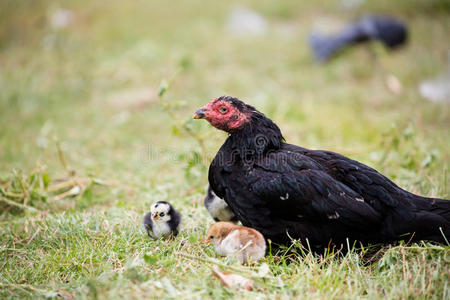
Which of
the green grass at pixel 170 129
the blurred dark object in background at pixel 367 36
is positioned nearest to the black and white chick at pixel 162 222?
the green grass at pixel 170 129

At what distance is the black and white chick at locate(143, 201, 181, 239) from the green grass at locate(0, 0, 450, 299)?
90 millimetres

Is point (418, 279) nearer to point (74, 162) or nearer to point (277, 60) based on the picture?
point (74, 162)

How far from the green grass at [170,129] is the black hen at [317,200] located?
0.54ft

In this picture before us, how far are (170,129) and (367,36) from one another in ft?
19.8

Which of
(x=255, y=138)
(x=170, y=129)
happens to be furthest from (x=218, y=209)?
(x=170, y=129)

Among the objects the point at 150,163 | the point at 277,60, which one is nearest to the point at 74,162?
the point at 150,163

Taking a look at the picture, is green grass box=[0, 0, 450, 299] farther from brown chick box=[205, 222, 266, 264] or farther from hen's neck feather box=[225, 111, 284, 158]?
hen's neck feather box=[225, 111, 284, 158]

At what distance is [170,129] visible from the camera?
457 cm

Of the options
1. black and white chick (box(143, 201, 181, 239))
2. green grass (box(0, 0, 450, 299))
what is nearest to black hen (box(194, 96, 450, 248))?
green grass (box(0, 0, 450, 299))

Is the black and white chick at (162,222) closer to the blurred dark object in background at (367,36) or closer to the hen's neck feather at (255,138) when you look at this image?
the hen's neck feather at (255,138)

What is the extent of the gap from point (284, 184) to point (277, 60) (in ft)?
23.6

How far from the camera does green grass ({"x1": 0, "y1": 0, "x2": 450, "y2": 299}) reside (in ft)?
8.96

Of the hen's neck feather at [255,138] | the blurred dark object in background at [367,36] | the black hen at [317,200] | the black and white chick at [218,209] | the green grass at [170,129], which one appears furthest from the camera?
the blurred dark object in background at [367,36]

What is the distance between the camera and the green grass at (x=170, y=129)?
2.73 metres
